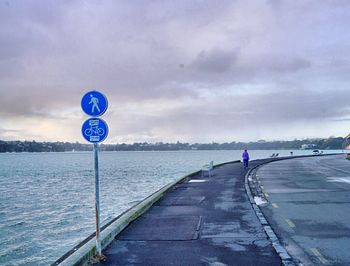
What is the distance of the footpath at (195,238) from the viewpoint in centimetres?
701

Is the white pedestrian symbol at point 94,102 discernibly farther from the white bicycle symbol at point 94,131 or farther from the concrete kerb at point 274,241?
the concrete kerb at point 274,241

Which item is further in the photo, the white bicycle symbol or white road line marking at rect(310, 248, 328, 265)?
the white bicycle symbol

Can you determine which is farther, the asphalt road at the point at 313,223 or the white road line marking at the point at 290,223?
the white road line marking at the point at 290,223

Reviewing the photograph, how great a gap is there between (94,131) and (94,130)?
0.02 m

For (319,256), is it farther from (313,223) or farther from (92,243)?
(92,243)

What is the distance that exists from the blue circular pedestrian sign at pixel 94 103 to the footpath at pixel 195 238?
9.20 ft

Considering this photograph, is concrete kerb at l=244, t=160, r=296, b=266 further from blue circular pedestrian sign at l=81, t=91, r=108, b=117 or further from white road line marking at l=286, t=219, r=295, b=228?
blue circular pedestrian sign at l=81, t=91, r=108, b=117

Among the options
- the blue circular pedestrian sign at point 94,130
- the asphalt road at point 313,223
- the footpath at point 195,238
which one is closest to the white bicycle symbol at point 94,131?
the blue circular pedestrian sign at point 94,130

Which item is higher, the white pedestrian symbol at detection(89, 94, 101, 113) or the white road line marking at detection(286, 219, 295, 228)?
the white pedestrian symbol at detection(89, 94, 101, 113)

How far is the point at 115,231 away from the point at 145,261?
7.57ft

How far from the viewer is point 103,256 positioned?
23.4ft

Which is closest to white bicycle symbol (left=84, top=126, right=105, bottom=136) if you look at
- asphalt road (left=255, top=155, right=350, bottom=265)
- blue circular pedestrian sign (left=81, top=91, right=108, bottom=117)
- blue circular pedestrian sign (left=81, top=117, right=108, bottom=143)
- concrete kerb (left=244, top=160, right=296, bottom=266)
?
blue circular pedestrian sign (left=81, top=117, right=108, bottom=143)

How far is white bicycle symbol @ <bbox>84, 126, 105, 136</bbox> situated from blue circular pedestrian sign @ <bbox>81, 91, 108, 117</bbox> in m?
0.26

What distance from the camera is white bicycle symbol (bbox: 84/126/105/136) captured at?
7.17 metres
